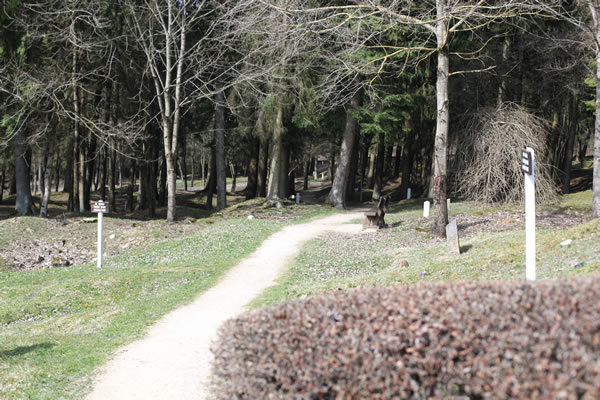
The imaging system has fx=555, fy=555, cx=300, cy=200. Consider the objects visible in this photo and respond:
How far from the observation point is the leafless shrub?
78.2 ft

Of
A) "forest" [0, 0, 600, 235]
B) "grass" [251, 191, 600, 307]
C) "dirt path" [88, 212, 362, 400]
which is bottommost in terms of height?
"dirt path" [88, 212, 362, 400]

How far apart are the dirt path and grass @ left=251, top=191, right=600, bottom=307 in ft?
2.24

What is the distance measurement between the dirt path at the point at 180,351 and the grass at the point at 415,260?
2.24 ft

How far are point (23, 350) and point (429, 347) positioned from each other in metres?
6.29

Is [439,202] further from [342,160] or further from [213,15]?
[213,15]

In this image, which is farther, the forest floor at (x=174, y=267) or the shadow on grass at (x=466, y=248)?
the shadow on grass at (x=466, y=248)

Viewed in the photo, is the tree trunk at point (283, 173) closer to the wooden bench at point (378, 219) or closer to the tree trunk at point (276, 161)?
the tree trunk at point (276, 161)

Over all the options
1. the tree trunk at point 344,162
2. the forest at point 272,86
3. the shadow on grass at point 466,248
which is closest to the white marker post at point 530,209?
the shadow on grass at point 466,248

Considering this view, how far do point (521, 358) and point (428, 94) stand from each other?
28.6 m

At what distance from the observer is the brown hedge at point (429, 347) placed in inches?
141

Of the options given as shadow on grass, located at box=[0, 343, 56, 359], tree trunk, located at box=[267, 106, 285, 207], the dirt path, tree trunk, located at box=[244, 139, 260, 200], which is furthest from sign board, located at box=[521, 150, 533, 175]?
tree trunk, located at box=[244, 139, 260, 200]

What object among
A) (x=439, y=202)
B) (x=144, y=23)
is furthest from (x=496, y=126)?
(x=144, y=23)

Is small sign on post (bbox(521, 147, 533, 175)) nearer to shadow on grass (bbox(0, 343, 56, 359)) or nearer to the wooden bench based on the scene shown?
shadow on grass (bbox(0, 343, 56, 359))

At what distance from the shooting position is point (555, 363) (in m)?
3.52
